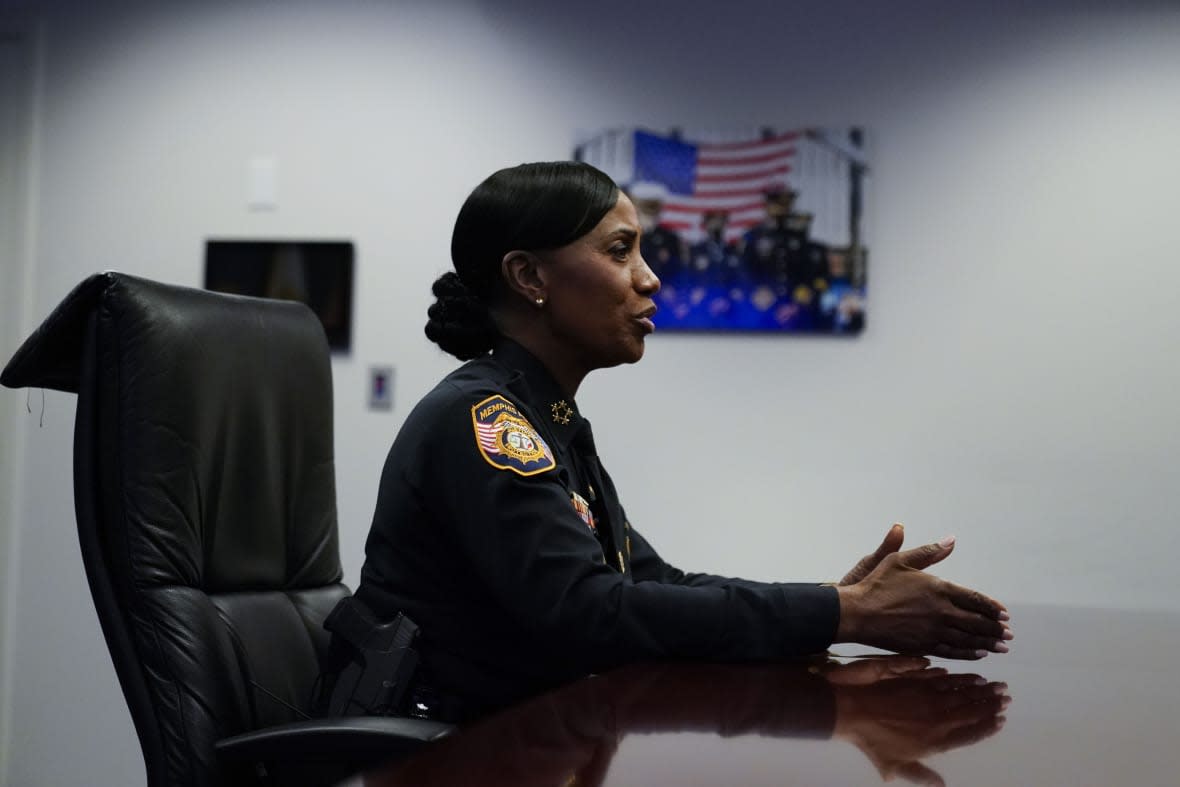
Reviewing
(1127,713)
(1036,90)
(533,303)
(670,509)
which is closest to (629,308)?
(533,303)

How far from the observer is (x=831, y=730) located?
81 centimetres

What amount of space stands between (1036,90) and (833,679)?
256 centimetres

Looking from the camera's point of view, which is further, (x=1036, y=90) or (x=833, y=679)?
(x=1036, y=90)

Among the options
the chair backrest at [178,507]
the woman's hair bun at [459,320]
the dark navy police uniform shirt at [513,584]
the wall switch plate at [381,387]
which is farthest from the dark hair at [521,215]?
the wall switch plate at [381,387]

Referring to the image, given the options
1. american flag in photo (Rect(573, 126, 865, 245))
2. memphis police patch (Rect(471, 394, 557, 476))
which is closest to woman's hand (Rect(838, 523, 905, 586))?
memphis police patch (Rect(471, 394, 557, 476))

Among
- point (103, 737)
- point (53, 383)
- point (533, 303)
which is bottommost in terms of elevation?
point (103, 737)

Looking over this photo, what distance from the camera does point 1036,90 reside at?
317 centimetres

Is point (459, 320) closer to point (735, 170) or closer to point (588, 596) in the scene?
point (588, 596)

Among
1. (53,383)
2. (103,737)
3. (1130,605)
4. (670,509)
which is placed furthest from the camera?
(103,737)

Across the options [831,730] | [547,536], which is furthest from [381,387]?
[831,730]

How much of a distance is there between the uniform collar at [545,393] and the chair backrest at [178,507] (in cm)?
32

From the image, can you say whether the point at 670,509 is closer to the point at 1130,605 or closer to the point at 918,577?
the point at 1130,605

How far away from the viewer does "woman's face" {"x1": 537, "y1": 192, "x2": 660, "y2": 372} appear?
5.03 feet

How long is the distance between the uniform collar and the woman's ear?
0.07 metres
